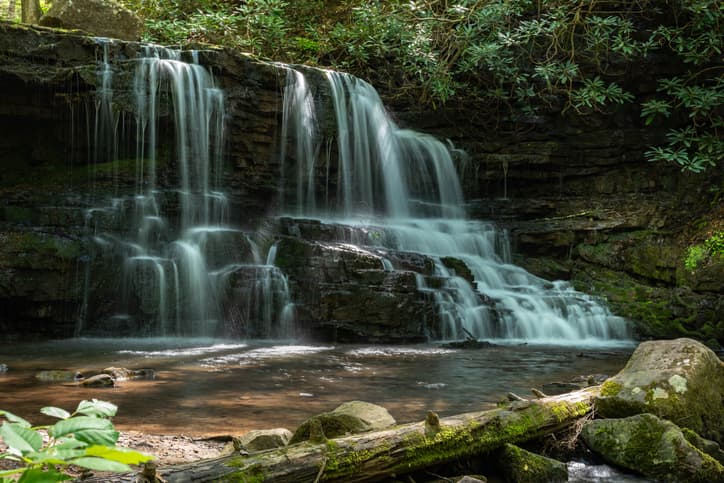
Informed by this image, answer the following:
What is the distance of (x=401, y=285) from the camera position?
425 inches

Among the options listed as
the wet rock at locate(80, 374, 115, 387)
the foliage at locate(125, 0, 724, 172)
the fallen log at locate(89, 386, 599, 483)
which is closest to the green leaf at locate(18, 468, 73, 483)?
the fallen log at locate(89, 386, 599, 483)

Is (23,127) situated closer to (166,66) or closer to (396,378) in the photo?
(166,66)

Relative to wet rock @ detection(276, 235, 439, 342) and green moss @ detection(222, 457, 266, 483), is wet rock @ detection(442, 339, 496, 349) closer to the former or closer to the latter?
wet rock @ detection(276, 235, 439, 342)

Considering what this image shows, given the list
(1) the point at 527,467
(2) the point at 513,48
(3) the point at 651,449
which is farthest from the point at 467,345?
(2) the point at 513,48

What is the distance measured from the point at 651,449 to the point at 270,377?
4.04m

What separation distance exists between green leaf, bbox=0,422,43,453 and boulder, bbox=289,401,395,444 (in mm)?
2394

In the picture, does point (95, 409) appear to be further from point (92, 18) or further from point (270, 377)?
point (92, 18)

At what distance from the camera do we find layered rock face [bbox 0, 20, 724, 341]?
33.9 ft

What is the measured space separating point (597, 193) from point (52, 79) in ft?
42.8

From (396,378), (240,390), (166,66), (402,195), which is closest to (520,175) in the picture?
(402,195)

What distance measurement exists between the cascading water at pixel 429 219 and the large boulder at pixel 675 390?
6383 mm

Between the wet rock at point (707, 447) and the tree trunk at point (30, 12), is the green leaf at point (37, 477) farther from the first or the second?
the tree trunk at point (30, 12)

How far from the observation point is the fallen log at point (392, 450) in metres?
2.53

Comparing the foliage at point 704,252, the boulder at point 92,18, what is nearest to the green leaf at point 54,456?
the foliage at point 704,252
